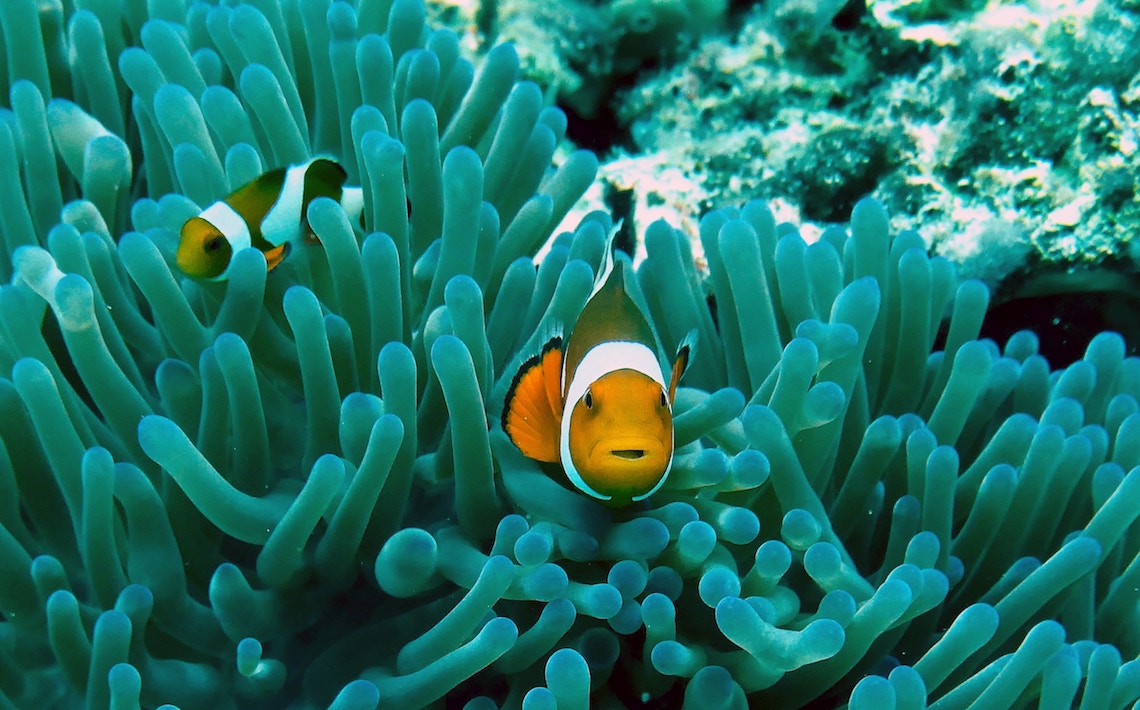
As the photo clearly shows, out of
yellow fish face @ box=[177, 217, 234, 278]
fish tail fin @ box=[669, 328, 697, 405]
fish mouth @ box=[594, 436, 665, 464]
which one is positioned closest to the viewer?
fish mouth @ box=[594, 436, 665, 464]

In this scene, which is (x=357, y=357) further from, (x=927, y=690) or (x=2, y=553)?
(x=927, y=690)

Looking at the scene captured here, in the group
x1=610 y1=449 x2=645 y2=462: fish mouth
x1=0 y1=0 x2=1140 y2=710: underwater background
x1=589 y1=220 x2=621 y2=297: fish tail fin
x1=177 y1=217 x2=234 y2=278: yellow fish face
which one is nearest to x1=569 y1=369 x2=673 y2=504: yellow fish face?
x1=610 y1=449 x2=645 y2=462: fish mouth

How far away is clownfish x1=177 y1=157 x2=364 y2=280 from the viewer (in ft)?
4.56

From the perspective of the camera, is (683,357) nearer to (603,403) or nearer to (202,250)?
(603,403)

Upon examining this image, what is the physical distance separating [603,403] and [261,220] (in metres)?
0.72

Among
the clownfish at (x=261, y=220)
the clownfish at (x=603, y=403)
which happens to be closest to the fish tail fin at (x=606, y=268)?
the clownfish at (x=603, y=403)

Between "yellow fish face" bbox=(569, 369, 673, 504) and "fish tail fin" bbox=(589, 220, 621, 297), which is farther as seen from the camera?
"fish tail fin" bbox=(589, 220, 621, 297)

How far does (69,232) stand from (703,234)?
3.26ft

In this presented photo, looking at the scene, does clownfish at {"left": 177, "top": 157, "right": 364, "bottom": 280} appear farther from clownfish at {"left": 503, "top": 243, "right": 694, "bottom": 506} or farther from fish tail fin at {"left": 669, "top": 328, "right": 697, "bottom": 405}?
fish tail fin at {"left": 669, "top": 328, "right": 697, "bottom": 405}

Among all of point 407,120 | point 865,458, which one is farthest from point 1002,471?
point 407,120

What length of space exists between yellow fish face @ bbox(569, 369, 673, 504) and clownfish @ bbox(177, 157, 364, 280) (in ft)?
2.15

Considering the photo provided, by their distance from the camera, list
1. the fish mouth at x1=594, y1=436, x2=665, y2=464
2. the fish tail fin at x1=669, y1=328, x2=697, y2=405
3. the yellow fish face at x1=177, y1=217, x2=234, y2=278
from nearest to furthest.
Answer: the fish mouth at x1=594, y1=436, x2=665, y2=464
the fish tail fin at x1=669, y1=328, x2=697, y2=405
the yellow fish face at x1=177, y1=217, x2=234, y2=278

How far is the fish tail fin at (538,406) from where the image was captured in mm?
1192

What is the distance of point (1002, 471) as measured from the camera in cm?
132
